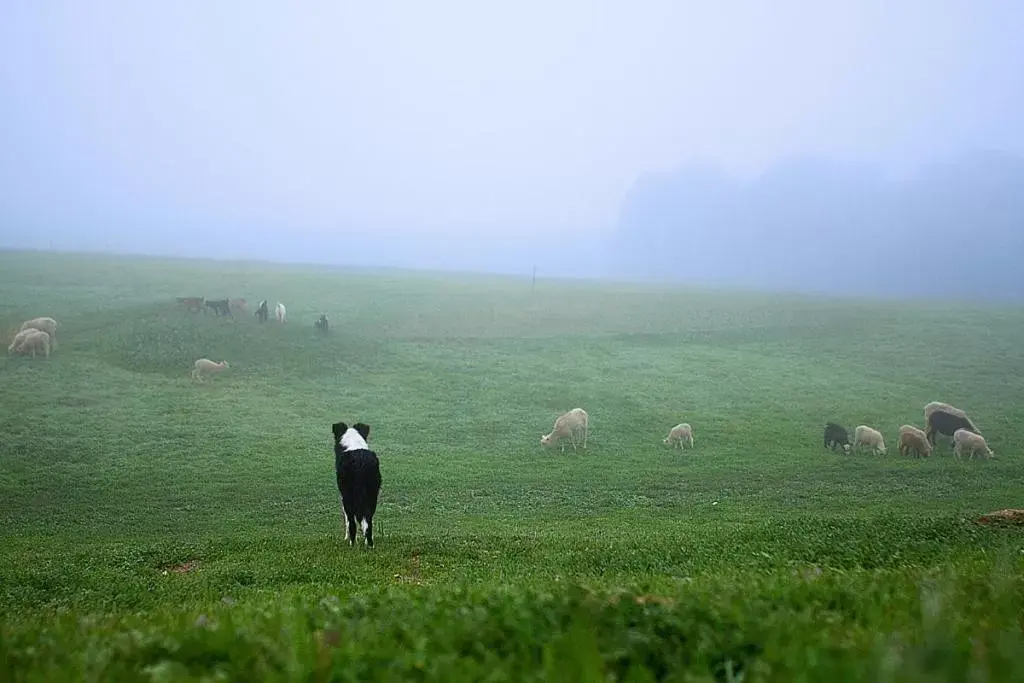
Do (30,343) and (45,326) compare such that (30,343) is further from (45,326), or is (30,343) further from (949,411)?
(949,411)

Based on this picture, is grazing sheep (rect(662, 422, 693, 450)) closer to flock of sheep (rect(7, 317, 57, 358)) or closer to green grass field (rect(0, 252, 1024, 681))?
green grass field (rect(0, 252, 1024, 681))

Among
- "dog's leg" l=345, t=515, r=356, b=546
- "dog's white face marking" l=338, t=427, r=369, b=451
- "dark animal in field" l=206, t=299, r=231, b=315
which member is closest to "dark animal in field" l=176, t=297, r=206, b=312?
"dark animal in field" l=206, t=299, r=231, b=315

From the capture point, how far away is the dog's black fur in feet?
76.5

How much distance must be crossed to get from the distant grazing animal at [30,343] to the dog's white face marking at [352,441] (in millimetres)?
19603

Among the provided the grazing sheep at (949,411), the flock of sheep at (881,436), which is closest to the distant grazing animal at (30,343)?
the flock of sheep at (881,436)

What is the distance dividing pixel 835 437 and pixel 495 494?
11.9m

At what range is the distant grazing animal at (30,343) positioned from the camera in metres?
27.2

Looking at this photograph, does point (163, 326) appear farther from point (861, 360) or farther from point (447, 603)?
point (861, 360)

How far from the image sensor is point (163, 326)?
32.4m

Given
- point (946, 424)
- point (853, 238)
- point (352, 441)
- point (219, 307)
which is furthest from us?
point (853, 238)

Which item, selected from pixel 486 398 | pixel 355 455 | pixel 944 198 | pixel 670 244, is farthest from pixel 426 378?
pixel 670 244

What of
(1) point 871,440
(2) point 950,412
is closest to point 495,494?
(1) point 871,440

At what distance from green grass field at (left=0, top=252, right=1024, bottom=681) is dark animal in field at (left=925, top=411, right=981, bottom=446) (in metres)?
1.31

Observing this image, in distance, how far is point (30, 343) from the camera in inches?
1071
